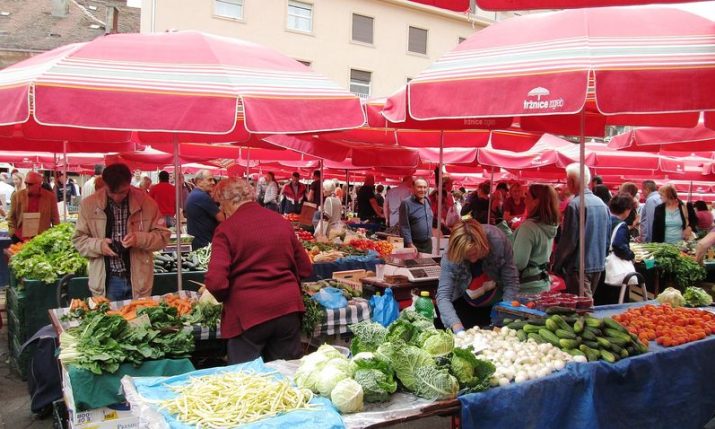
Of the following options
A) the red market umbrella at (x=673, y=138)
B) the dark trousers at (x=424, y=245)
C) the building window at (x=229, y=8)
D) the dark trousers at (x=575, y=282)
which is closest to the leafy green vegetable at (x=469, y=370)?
the dark trousers at (x=575, y=282)

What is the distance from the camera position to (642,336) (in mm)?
4434

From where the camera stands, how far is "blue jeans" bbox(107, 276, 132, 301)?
5.49 metres

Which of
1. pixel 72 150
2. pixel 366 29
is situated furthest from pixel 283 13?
pixel 72 150

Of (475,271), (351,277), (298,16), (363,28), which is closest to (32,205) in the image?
(351,277)

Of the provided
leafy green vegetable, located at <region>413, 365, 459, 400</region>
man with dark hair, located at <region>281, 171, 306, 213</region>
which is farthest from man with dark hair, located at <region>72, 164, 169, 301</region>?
man with dark hair, located at <region>281, 171, 306, 213</region>

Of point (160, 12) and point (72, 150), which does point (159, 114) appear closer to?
point (72, 150)

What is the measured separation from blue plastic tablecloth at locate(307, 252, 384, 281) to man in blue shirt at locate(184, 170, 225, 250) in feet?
5.24

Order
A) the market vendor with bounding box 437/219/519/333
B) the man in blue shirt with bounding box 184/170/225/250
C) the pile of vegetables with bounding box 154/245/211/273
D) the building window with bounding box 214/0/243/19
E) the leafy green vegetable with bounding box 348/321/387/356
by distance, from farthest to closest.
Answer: the building window with bounding box 214/0/243/19, the man in blue shirt with bounding box 184/170/225/250, the pile of vegetables with bounding box 154/245/211/273, the market vendor with bounding box 437/219/519/333, the leafy green vegetable with bounding box 348/321/387/356

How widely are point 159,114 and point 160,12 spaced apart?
2506cm

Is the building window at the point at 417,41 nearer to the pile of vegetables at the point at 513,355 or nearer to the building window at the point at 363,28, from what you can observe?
the building window at the point at 363,28

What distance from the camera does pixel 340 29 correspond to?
103 ft

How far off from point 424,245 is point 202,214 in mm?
3545

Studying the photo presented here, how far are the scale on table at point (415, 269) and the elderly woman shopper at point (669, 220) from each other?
5765mm

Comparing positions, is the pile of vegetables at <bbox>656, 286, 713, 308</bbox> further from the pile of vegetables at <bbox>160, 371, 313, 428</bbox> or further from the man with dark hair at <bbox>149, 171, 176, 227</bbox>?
the man with dark hair at <bbox>149, 171, 176, 227</bbox>
